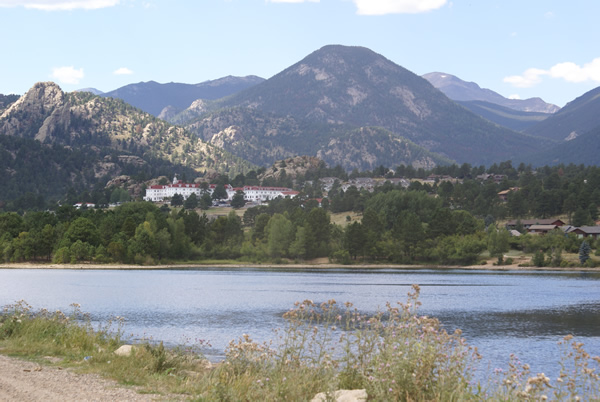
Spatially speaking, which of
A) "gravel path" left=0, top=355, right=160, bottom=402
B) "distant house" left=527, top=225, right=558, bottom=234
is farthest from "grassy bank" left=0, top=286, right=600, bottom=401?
"distant house" left=527, top=225, right=558, bottom=234

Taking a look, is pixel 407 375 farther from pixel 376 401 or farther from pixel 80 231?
pixel 80 231

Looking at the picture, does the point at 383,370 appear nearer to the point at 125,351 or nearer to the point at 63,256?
the point at 125,351

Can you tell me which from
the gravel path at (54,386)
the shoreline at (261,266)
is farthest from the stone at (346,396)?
the shoreline at (261,266)

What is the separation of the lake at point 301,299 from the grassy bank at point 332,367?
11.2m

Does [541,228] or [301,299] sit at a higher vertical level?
[541,228]

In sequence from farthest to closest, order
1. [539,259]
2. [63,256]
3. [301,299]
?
[539,259] < [63,256] < [301,299]

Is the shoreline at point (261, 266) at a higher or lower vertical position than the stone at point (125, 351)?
lower

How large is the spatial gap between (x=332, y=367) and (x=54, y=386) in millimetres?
8099

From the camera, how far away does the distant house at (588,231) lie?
170 m

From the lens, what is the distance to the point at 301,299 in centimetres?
7894

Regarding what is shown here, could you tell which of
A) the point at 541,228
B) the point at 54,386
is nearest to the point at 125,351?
the point at 54,386

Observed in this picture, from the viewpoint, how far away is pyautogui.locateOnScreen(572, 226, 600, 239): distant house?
170300mm

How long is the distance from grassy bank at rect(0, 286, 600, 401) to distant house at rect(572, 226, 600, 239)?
156642mm

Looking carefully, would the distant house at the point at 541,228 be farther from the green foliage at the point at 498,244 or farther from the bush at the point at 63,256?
the bush at the point at 63,256
